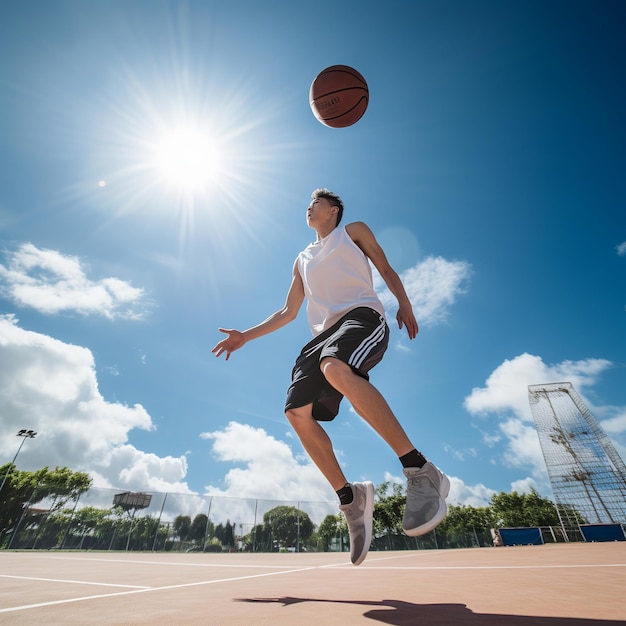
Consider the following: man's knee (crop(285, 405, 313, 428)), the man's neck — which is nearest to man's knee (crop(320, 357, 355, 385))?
man's knee (crop(285, 405, 313, 428))

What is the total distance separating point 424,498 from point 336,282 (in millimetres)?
1374

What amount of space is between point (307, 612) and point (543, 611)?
0.72 meters

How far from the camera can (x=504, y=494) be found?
47812mm

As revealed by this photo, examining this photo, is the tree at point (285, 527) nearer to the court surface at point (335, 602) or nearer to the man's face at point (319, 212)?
the court surface at point (335, 602)

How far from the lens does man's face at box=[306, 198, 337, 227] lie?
9.47 ft

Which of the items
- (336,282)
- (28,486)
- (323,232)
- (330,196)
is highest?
(28,486)

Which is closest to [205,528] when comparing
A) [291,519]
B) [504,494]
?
[291,519]

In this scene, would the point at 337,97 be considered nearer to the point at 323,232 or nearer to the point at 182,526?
the point at 323,232

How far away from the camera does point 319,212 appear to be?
114 inches

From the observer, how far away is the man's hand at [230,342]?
109 inches

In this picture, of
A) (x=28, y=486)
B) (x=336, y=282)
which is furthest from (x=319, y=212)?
(x=28, y=486)

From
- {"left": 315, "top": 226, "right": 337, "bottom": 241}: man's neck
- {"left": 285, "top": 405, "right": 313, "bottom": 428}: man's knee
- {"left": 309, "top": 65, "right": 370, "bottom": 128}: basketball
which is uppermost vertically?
{"left": 309, "top": 65, "right": 370, "bottom": 128}: basketball

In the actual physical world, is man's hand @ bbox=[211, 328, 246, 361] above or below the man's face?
below

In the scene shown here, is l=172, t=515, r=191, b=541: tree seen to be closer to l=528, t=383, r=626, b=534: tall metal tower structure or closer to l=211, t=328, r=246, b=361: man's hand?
l=211, t=328, r=246, b=361: man's hand
